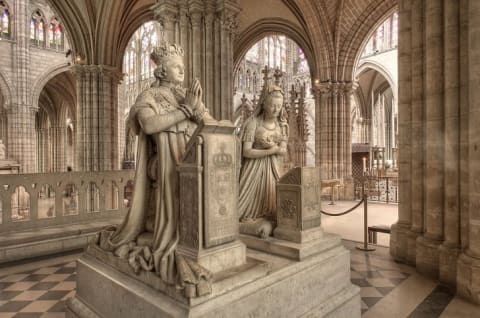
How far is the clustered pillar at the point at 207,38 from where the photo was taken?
25.5ft

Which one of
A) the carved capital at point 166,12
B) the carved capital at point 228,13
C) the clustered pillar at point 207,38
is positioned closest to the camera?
the carved capital at point 166,12

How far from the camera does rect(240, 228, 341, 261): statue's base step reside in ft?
8.64

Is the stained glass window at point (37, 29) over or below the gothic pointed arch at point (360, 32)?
over

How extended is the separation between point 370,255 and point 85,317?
3959 millimetres

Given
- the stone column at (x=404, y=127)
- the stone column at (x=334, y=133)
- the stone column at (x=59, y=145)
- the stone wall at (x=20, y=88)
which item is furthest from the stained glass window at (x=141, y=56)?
the stone column at (x=404, y=127)

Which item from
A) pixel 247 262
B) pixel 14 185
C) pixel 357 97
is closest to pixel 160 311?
pixel 247 262

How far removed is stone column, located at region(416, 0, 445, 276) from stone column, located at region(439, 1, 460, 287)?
139 millimetres

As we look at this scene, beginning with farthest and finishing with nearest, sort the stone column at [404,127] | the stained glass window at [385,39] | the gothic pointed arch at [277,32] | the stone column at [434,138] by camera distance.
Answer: the stained glass window at [385,39], the gothic pointed arch at [277,32], the stone column at [404,127], the stone column at [434,138]

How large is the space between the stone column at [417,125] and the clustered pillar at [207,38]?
4.95 m

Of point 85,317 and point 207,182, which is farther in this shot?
point 85,317

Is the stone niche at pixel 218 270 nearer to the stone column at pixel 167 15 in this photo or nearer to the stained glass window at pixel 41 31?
the stone column at pixel 167 15

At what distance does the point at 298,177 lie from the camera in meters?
2.81

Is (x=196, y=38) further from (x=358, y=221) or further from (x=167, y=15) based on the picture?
(x=358, y=221)

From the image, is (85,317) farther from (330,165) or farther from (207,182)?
(330,165)
